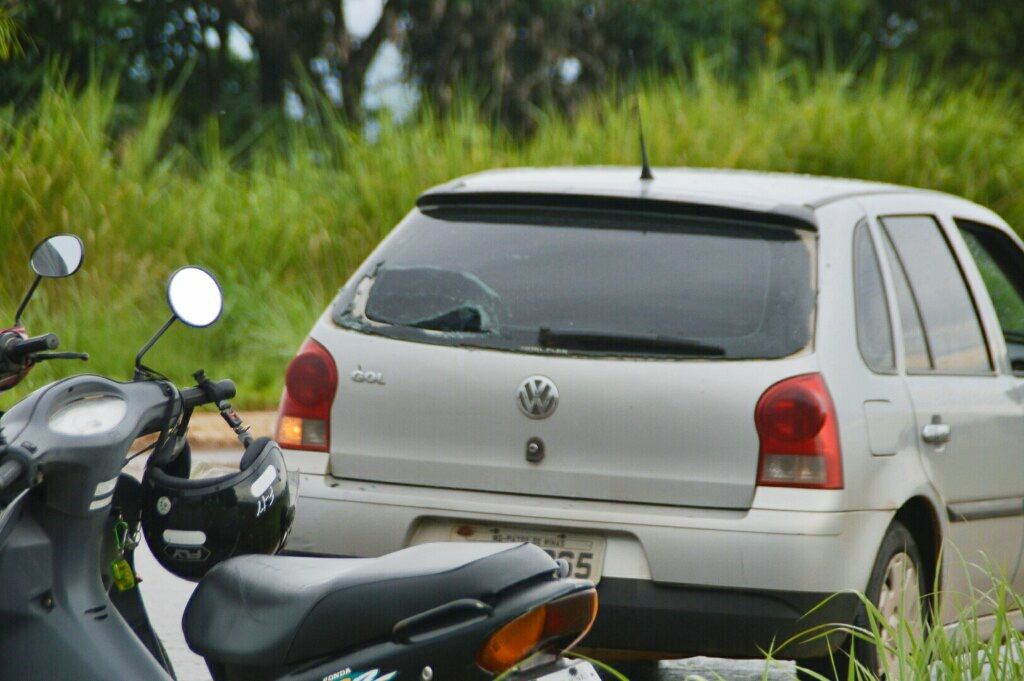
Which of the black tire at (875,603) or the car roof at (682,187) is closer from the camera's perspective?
the black tire at (875,603)

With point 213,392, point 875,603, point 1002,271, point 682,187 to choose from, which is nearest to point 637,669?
point 875,603

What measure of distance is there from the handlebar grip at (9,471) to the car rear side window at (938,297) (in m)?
3.29

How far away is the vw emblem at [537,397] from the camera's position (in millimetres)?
4984

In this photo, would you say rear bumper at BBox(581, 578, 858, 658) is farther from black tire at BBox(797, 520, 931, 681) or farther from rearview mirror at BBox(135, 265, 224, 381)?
rearview mirror at BBox(135, 265, 224, 381)

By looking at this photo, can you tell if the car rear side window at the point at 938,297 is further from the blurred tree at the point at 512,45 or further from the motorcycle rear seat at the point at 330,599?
the blurred tree at the point at 512,45

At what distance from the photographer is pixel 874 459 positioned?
5.04 m

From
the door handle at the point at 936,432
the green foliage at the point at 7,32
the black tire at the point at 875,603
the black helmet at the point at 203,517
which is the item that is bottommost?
the black tire at the point at 875,603

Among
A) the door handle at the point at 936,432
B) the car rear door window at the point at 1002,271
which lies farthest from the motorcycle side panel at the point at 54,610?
the car rear door window at the point at 1002,271

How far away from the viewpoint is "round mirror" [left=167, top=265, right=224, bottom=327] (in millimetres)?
3254

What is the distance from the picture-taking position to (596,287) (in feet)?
16.9

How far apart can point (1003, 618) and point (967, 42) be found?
32761 millimetres

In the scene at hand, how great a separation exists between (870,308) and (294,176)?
34.9 ft

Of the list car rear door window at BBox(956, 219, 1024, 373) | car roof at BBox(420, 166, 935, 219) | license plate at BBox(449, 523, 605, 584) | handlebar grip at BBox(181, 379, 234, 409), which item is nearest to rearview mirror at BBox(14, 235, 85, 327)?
handlebar grip at BBox(181, 379, 234, 409)

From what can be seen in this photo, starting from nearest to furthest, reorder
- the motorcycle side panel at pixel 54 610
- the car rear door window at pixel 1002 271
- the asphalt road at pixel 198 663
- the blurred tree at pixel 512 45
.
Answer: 1. the motorcycle side panel at pixel 54 610
2. the asphalt road at pixel 198 663
3. the car rear door window at pixel 1002 271
4. the blurred tree at pixel 512 45
